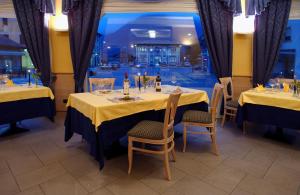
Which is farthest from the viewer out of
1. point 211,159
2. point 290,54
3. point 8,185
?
point 290,54

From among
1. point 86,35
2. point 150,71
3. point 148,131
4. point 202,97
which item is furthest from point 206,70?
point 148,131

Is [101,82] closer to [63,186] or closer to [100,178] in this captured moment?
[100,178]

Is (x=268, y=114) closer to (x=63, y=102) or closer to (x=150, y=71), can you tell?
(x=150, y=71)

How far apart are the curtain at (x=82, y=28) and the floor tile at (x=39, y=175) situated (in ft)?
8.07

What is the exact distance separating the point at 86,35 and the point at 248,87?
137 inches

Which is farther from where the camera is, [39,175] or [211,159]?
[211,159]

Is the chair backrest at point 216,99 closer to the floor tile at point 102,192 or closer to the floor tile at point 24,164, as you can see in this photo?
the floor tile at point 102,192

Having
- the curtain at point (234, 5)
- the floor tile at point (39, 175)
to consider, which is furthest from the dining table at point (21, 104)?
the curtain at point (234, 5)

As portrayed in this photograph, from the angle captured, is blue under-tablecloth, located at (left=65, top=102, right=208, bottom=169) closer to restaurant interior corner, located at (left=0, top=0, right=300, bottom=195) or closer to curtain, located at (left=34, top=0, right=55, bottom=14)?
restaurant interior corner, located at (left=0, top=0, right=300, bottom=195)

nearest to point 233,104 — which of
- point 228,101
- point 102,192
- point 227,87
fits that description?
point 228,101

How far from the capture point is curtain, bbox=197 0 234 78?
14.2 ft

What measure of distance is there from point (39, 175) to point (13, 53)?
133 inches

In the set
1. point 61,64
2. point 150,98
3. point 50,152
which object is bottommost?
point 50,152

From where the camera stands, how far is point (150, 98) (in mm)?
2818
